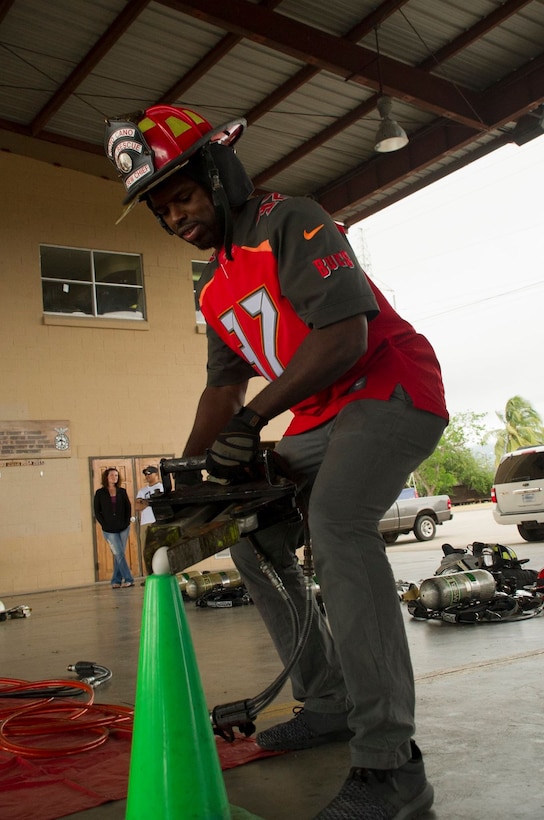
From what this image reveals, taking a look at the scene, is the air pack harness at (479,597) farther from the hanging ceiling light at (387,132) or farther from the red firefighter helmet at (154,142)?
the hanging ceiling light at (387,132)

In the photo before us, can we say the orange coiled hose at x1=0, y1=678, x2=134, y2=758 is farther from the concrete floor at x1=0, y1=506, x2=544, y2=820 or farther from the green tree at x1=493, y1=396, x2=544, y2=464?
the green tree at x1=493, y1=396, x2=544, y2=464

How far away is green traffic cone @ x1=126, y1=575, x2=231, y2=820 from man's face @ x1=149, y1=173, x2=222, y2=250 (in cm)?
123

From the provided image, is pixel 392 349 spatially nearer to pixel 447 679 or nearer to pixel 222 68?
pixel 447 679

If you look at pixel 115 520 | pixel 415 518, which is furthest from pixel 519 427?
pixel 115 520

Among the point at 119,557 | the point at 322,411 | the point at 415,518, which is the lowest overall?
the point at 415,518

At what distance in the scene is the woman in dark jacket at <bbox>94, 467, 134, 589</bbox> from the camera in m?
13.3

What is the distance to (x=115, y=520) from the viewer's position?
1339 centimetres

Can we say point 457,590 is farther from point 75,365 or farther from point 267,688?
point 75,365

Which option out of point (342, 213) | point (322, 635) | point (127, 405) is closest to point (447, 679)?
point (322, 635)

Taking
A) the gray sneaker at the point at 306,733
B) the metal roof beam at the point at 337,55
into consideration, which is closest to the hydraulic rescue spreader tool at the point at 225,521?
the gray sneaker at the point at 306,733

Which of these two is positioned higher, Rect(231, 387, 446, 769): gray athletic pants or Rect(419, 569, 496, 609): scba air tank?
Rect(231, 387, 446, 769): gray athletic pants

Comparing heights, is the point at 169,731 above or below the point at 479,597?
above

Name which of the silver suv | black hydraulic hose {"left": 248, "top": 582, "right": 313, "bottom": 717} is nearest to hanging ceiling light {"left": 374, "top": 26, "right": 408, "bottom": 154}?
the silver suv

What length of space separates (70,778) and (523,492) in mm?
12798
